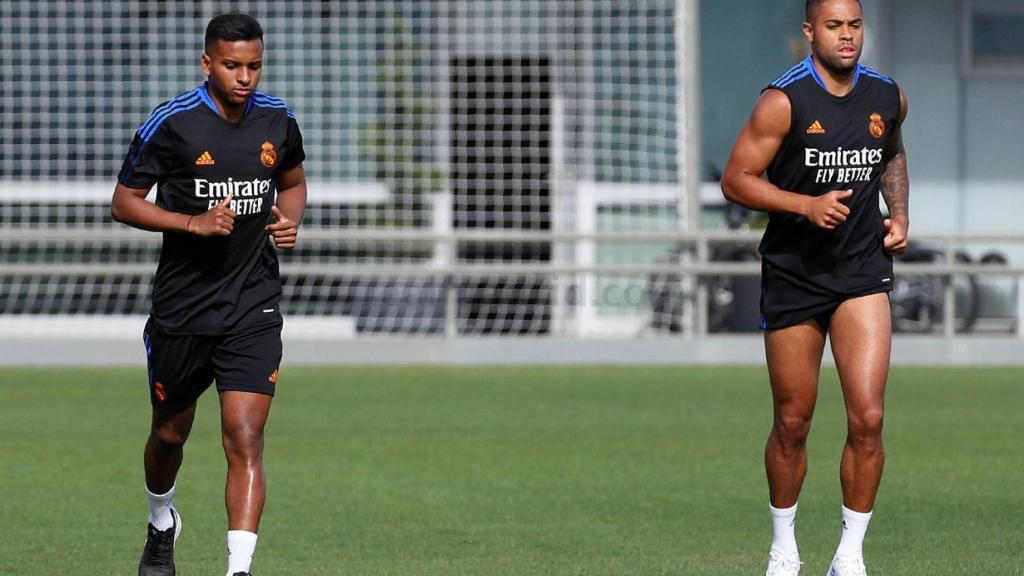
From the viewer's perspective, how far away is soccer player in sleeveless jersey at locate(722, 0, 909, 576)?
21.9ft

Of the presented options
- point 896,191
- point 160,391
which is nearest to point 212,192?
point 160,391

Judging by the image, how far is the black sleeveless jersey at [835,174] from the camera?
22.0 ft

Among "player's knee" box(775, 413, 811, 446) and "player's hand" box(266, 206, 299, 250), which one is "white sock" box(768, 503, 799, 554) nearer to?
"player's knee" box(775, 413, 811, 446)

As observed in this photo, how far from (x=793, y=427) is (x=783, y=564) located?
0.51m

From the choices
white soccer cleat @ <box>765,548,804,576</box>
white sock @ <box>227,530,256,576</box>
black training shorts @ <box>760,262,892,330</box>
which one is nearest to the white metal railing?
black training shorts @ <box>760,262,892,330</box>

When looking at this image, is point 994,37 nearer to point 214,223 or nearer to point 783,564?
point 783,564

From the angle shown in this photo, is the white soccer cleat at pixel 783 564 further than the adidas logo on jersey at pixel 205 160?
Yes

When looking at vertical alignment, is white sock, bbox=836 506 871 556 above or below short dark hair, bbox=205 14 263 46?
below

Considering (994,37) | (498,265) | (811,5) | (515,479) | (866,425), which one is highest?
(994,37)

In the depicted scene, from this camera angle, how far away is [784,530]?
22.4 feet

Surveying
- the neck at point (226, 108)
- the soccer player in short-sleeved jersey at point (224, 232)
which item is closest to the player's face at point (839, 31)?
the soccer player in short-sleeved jersey at point (224, 232)

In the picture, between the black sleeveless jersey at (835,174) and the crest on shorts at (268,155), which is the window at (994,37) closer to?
the black sleeveless jersey at (835,174)

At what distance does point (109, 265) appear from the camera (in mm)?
17078

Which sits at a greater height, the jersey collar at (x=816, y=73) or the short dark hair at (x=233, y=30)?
the short dark hair at (x=233, y=30)
